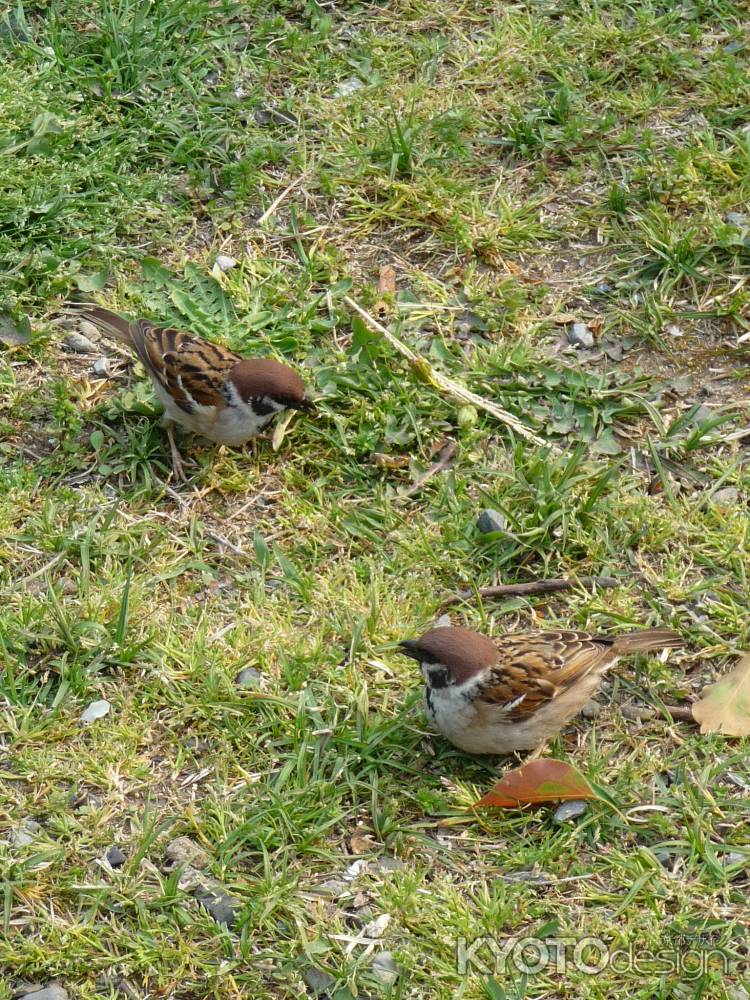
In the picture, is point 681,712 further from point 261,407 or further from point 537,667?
point 261,407

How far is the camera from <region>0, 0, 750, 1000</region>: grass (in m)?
4.27

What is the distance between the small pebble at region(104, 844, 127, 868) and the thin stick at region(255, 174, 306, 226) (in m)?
3.39

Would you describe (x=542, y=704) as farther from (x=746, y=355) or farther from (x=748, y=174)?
(x=748, y=174)

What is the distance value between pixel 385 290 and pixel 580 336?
3.17ft

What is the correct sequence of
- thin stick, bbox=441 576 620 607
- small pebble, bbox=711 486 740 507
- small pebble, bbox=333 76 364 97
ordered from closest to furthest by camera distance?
thin stick, bbox=441 576 620 607 < small pebble, bbox=711 486 740 507 < small pebble, bbox=333 76 364 97

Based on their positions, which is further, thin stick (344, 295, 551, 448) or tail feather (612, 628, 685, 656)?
thin stick (344, 295, 551, 448)

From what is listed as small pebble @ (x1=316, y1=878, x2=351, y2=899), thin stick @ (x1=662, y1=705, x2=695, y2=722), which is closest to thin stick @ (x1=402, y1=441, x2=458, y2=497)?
thin stick @ (x1=662, y1=705, x2=695, y2=722)

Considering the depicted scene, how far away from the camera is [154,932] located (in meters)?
4.17

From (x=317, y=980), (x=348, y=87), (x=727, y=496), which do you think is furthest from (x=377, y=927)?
(x=348, y=87)

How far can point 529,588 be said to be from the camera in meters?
5.18

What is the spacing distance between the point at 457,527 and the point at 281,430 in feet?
3.12

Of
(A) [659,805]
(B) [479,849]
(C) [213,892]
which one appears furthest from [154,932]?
(A) [659,805]

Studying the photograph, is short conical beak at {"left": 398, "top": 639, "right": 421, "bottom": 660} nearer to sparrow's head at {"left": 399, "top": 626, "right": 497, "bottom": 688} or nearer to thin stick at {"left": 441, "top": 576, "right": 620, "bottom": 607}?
sparrow's head at {"left": 399, "top": 626, "right": 497, "bottom": 688}

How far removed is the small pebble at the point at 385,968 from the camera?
4.08m
